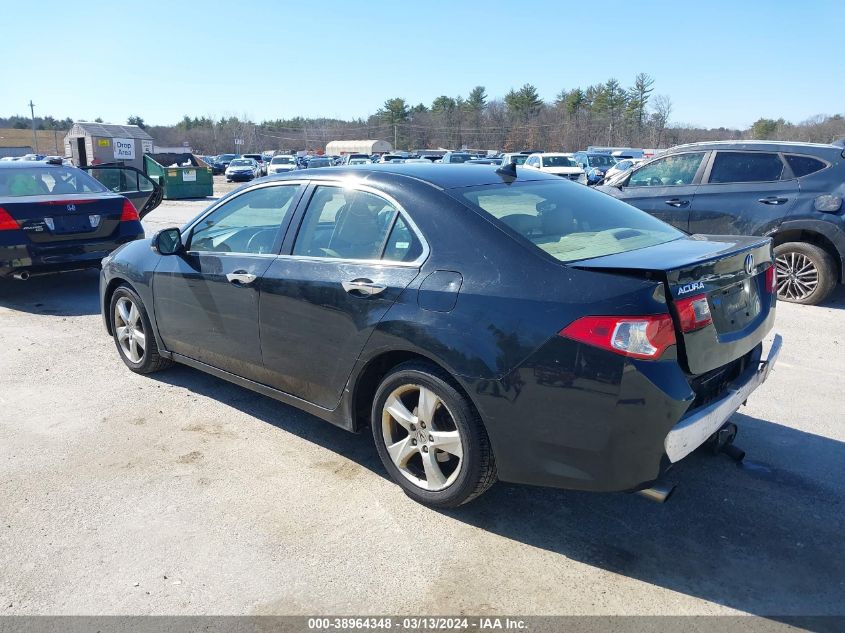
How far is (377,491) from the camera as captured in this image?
11.9 ft

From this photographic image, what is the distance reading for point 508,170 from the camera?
397 cm

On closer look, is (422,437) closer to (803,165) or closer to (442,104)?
(803,165)

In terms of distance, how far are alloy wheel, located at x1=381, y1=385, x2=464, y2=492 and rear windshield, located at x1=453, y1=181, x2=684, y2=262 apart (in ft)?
3.08

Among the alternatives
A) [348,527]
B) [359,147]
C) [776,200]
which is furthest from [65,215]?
[359,147]

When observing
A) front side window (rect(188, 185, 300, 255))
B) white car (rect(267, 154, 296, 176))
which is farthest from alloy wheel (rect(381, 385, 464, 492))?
white car (rect(267, 154, 296, 176))

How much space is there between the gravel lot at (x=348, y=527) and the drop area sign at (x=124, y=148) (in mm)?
22356

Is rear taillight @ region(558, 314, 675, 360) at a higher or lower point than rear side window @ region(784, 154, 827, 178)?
lower

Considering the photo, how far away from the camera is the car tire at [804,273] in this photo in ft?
24.7

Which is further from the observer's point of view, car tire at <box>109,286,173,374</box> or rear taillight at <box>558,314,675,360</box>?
car tire at <box>109,286,173,374</box>

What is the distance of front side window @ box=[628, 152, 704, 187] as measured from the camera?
858 cm

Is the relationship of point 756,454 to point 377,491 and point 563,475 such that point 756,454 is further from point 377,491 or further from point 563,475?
point 377,491

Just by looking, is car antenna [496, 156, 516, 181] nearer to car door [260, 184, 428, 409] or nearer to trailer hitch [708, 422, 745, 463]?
car door [260, 184, 428, 409]

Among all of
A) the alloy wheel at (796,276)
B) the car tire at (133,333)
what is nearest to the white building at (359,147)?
the alloy wheel at (796,276)

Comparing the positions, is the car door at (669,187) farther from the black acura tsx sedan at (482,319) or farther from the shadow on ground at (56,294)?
the shadow on ground at (56,294)
